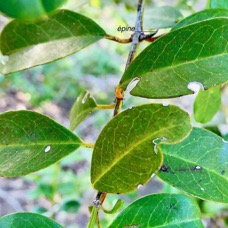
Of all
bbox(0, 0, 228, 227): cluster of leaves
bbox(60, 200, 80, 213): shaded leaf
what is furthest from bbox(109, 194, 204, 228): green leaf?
bbox(60, 200, 80, 213): shaded leaf

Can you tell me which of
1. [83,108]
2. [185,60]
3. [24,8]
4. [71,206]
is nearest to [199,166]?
[185,60]

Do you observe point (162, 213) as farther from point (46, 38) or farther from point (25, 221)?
point (46, 38)

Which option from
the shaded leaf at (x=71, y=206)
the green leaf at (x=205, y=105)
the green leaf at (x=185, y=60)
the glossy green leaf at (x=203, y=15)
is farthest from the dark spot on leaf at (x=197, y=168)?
the shaded leaf at (x=71, y=206)

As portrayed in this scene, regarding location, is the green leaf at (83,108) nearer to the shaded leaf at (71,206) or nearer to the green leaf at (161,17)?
the green leaf at (161,17)

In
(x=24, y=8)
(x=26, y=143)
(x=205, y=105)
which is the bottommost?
(x=205, y=105)

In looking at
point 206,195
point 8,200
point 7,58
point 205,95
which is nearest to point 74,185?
point 8,200

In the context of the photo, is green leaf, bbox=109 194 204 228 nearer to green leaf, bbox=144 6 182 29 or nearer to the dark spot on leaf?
the dark spot on leaf
